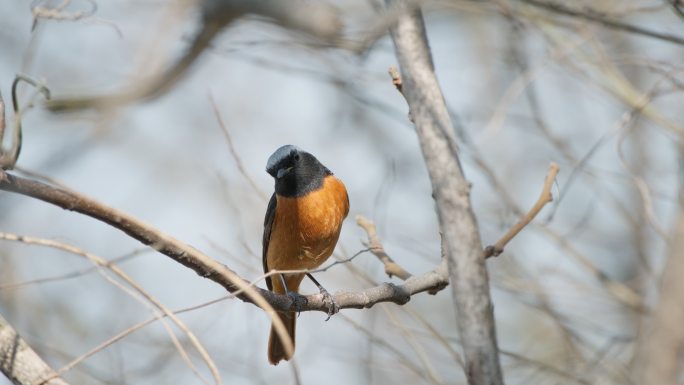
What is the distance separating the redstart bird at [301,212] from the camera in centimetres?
531

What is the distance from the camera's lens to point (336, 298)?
3891 mm

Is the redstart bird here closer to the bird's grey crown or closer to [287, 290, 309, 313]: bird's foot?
the bird's grey crown

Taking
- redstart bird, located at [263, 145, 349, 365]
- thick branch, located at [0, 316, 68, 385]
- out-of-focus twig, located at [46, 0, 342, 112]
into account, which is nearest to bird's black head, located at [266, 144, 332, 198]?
redstart bird, located at [263, 145, 349, 365]

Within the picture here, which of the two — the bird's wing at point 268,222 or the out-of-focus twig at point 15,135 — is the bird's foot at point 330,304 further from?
the out-of-focus twig at point 15,135

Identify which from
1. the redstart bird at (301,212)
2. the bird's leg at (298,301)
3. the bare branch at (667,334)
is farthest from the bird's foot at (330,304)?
the bare branch at (667,334)

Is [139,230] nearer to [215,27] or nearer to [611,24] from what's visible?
[611,24]

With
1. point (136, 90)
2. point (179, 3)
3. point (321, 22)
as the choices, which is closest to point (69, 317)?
point (136, 90)

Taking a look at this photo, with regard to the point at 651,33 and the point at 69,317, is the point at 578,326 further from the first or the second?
the point at 69,317

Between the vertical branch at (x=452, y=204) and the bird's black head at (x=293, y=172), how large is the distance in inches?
97.9

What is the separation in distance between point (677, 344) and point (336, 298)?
2425 millimetres

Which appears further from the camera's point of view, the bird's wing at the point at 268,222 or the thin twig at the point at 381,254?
the bird's wing at the point at 268,222

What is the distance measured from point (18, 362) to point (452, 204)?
1.64 meters

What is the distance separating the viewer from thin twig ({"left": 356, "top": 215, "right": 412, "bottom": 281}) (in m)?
4.18

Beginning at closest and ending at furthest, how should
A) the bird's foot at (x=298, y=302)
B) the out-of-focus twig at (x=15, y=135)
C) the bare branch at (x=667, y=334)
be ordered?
the out-of-focus twig at (x=15, y=135) < the bird's foot at (x=298, y=302) < the bare branch at (x=667, y=334)
